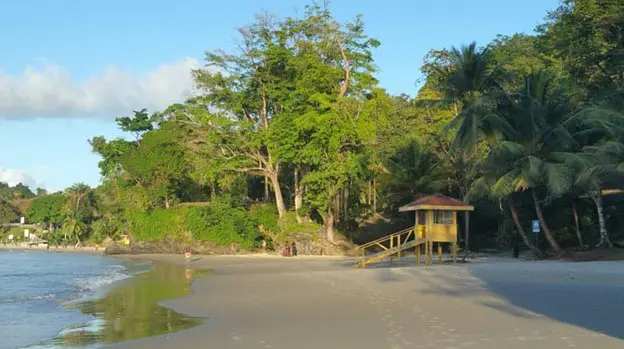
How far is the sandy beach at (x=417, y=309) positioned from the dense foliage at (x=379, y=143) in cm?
642

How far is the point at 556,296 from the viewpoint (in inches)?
595

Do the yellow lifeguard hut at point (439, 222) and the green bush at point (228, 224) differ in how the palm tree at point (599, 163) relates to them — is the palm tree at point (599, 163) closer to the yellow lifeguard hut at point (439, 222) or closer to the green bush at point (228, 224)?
the yellow lifeguard hut at point (439, 222)

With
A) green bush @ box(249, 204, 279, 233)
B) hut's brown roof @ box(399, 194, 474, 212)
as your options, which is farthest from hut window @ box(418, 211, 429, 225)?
green bush @ box(249, 204, 279, 233)

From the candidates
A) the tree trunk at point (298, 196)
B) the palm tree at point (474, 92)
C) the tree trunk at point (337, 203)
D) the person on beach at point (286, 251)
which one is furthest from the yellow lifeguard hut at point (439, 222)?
the tree trunk at point (298, 196)

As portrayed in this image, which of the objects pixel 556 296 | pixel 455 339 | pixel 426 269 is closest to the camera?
pixel 455 339

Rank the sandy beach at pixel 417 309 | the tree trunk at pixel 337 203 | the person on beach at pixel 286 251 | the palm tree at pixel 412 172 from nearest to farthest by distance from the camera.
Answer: the sandy beach at pixel 417 309 < the palm tree at pixel 412 172 < the tree trunk at pixel 337 203 < the person on beach at pixel 286 251

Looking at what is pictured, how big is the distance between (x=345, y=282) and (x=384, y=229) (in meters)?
20.7

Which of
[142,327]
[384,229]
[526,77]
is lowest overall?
[142,327]

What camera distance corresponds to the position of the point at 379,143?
40875 mm

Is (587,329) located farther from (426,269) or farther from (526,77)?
(526,77)

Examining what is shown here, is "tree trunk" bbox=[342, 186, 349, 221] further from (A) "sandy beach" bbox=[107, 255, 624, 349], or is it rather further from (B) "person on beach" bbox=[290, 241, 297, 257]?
(A) "sandy beach" bbox=[107, 255, 624, 349]

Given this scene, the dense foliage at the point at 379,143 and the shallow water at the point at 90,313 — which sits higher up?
the dense foliage at the point at 379,143

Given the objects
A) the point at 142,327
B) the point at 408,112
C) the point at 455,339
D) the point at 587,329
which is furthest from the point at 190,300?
the point at 408,112

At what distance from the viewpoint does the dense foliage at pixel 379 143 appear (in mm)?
26344
